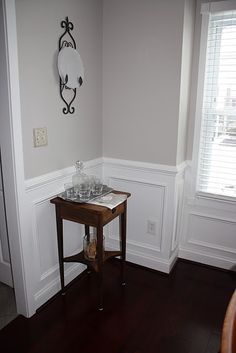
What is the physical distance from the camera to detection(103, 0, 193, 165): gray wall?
2.13m

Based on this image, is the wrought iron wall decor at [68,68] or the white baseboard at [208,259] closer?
the wrought iron wall decor at [68,68]

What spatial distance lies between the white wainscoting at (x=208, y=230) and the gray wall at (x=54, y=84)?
3.22 ft

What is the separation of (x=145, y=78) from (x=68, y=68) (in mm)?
621

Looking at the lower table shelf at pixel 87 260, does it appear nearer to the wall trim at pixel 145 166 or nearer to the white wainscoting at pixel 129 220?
the white wainscoting at pixel 129 220

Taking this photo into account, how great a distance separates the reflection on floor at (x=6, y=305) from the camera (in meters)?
1.98

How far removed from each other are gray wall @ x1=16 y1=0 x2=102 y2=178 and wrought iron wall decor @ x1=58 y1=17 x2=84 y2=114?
0.04m

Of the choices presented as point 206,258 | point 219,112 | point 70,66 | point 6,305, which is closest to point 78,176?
point 70,66

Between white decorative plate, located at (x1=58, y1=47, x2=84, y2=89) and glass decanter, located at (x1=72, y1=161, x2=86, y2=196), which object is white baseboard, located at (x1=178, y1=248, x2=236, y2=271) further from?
white decorative plate, located at (x1=58, y1=47, x2=84, y2=89)

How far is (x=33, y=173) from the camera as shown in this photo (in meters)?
1.87

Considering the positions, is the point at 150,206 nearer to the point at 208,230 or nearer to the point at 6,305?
the point at 208,230

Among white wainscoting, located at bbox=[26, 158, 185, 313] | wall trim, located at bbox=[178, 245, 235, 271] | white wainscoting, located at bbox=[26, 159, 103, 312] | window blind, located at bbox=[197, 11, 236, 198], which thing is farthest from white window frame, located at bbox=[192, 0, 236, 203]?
white wainscoting, located at bbox=[26, 159, 103, 312]

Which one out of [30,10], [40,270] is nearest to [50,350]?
[40,270]

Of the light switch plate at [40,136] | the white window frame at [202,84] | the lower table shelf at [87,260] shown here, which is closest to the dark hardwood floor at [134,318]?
the lower table shelf at [87,260]

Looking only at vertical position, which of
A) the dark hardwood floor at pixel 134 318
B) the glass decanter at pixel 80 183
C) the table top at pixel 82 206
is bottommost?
the dark hardwood floor at pixel 134 318
